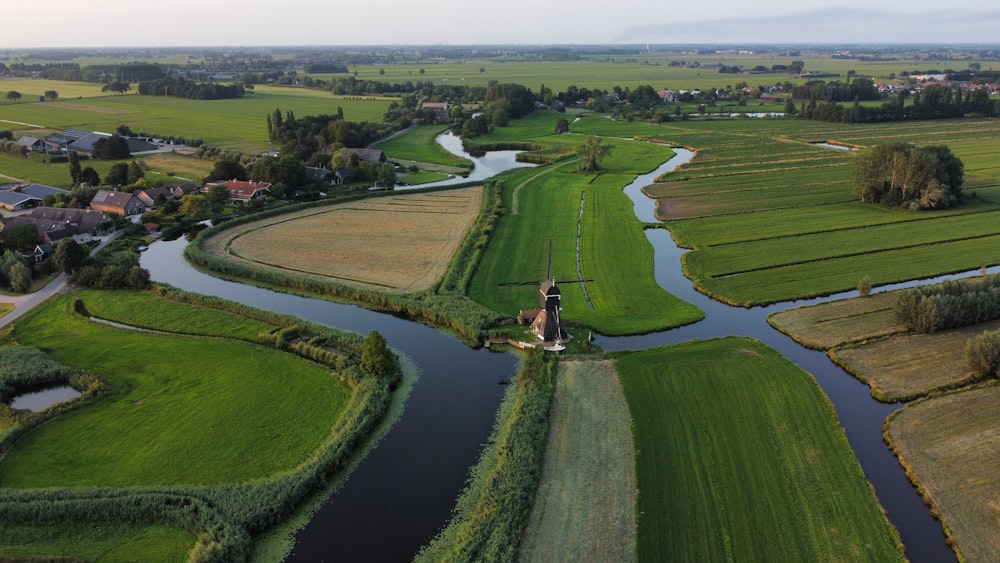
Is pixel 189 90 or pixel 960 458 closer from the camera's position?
pixel 960 458

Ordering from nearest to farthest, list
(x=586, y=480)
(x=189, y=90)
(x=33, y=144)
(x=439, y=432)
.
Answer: (x=586, y=480), (x=439, y=432), (x=33, y=144), (x=189, y=90)

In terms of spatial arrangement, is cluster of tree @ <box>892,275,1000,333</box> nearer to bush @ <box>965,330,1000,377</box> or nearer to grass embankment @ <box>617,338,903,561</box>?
bush @ <box>965,330,1000,377</box>

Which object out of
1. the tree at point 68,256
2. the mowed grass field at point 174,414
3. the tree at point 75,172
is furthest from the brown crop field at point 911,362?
the tree at point 75,172

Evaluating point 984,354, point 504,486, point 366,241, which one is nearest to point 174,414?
point 504,486

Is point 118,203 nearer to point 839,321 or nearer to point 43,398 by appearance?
point 43,398

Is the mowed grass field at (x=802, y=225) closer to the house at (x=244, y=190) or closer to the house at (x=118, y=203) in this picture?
the house at (x=244, y=190)

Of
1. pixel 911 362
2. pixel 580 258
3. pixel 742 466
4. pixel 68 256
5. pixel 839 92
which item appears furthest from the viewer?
pixel 839 92

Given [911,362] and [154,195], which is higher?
[154,195]
